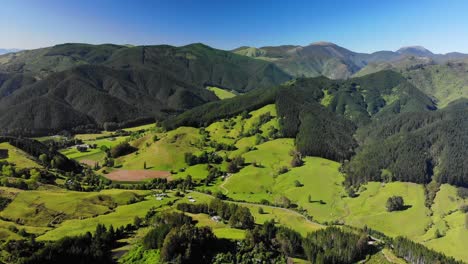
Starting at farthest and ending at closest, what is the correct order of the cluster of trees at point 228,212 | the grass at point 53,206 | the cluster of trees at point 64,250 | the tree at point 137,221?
the cluster of trees at point 228,212
the tree at point 137,221
the grass at point 53,206
the cluster of trees at point 64,250

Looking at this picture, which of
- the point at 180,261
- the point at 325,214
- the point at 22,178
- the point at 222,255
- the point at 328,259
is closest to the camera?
the point at 180,261

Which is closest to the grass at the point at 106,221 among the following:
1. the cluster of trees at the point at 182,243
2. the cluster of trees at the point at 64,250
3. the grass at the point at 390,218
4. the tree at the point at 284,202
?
the cluster of trees at the point at 64,250

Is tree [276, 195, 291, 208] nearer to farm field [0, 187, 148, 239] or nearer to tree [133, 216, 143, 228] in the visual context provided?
farm field [0, 187, 148, 239]

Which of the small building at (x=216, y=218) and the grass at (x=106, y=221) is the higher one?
the grass at (x=106, y=221)

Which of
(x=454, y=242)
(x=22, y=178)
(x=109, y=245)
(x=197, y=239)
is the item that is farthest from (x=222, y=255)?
(x=454, y=242)

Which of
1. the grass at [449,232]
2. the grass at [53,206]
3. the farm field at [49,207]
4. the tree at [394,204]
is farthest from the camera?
the tree at [394,204]

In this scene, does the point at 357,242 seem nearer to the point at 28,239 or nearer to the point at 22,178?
the point at 28,239

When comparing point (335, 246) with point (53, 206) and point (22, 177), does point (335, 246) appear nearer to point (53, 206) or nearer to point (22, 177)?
point (53, 206)

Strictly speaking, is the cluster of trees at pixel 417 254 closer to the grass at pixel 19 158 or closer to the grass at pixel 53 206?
the grass at pixel 53 206
